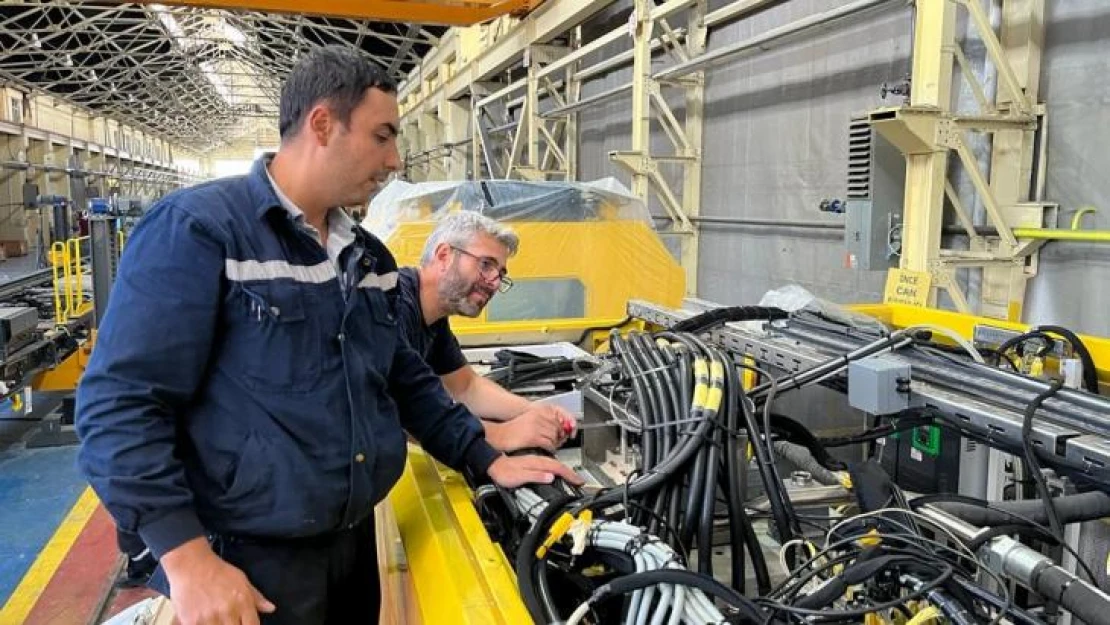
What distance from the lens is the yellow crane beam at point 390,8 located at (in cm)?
780

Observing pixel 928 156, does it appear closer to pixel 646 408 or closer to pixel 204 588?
pixel 646 408

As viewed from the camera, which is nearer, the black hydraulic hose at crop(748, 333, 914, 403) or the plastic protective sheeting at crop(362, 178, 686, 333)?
the black hydraulic hose at crop(748, 333, 914, 403)

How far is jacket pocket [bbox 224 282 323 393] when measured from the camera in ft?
4.35

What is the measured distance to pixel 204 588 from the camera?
126cm

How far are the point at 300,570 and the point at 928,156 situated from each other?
3.43 meters

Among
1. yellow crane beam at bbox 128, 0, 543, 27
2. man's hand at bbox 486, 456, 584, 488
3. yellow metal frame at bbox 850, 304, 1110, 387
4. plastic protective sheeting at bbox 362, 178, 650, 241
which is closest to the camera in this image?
man's hand at bbox 486, 456, 584, 488

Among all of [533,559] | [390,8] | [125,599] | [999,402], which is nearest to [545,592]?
[533,559]

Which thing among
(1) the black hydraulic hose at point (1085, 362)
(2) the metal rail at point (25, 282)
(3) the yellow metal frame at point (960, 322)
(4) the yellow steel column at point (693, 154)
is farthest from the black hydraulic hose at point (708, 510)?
(2) the metal rail at point (25, 282)

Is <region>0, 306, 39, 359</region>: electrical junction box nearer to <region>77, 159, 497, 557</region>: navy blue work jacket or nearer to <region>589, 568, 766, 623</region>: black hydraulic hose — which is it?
<region>77, 159, 497, 557</region>: navy blue work jacket

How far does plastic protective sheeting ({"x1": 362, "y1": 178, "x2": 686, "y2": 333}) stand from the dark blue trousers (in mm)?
2255

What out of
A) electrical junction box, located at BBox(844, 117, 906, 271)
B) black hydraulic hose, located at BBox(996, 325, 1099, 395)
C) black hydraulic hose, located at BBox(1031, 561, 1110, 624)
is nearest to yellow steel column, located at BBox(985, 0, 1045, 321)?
electrical junction box, located at BBox(844, 117, 906, 271)

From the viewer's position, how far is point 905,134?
3.72 metres

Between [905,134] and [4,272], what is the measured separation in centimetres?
995

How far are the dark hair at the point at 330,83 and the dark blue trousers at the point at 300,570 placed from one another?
2.46ft
